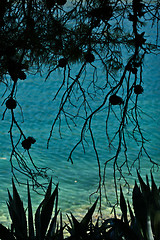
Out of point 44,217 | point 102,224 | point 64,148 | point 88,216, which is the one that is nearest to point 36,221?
point 44,217

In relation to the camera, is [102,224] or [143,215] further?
[143,215]

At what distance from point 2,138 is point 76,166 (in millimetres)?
1282

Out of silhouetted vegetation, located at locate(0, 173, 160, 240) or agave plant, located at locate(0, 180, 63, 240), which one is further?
agave plant, located at locate(0, 180, 63, 240)

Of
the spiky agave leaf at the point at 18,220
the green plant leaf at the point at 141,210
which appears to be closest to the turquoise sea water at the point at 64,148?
the spiky agave leaf at the point at 18,220

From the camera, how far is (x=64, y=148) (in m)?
5.45

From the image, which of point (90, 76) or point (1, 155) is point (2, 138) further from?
point (90, 76)

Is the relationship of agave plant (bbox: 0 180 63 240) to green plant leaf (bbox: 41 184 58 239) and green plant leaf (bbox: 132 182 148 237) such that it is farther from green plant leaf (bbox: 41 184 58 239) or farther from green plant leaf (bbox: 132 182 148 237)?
green plant leaf (bbox: 132 182 148 237)

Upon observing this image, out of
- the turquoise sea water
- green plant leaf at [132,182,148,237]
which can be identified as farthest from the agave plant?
the turquoise sea water

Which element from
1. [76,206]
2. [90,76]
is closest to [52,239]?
[76,206]

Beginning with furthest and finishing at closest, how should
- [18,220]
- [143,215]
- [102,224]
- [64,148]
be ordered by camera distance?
[64,148]
[18,220]
[143,215]
[102,224]

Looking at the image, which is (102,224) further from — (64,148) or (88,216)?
(64,148)

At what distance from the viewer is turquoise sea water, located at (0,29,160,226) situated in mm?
4109

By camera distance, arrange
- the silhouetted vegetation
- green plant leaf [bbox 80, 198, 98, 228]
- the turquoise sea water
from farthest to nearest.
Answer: the turquoise sea water → green plant leaf [bbox 80, 198, 98, 228] → the silhouetted vegetation

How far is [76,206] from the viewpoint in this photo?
12.6 ft
